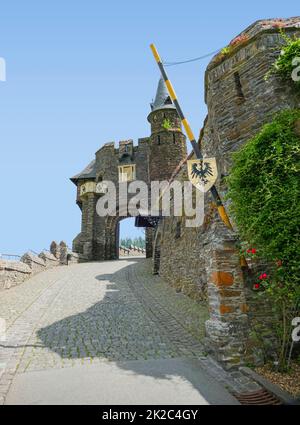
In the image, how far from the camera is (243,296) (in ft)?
17.0

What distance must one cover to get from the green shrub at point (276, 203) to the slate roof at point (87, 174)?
25613 mm

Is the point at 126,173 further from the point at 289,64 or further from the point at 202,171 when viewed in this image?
the point at 289,64

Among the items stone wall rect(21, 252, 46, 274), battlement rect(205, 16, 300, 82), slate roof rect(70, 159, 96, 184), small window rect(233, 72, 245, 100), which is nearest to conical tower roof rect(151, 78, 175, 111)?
slate roof rect(70, 159, 96, 184)

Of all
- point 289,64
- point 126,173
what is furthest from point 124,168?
point 289,64

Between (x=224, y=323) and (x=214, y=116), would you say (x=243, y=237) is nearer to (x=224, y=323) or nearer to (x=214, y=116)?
(x=224, y=323)

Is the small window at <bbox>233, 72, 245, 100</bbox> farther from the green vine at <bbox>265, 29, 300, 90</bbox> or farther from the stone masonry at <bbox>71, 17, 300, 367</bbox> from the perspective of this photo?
the green vine at <bbox>265, 29, 300, 90</bbox>

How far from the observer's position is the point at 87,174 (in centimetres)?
2972

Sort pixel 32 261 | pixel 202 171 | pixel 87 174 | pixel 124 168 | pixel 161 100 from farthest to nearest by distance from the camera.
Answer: pixel 87 174, pixel 124 168, pixel 161 100, pixel 32 261, pixel 202 171

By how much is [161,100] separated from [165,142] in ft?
15.3

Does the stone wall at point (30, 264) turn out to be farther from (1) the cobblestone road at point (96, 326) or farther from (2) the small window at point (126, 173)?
(2) the small window at point (126, 173)

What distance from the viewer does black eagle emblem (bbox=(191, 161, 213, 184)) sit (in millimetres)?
6035

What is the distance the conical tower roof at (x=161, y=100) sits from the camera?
25.8m

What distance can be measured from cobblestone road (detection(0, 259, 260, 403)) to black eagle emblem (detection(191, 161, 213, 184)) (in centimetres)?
354

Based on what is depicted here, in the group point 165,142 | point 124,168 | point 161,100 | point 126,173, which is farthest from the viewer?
point 124,168
